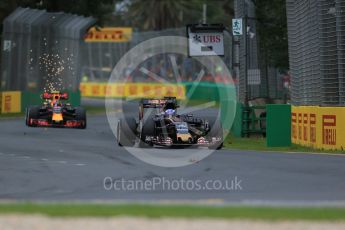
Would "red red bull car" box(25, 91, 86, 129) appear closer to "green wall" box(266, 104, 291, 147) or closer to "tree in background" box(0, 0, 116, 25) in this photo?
"green wall" box(266, 104, 291, 147)

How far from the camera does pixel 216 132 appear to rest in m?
22.1

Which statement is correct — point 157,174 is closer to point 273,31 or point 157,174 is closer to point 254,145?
point 254,145

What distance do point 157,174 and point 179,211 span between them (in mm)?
5582

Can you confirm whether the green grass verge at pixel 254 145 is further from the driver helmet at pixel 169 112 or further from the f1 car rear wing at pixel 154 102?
the f1 car rear wing at pixel 154 102

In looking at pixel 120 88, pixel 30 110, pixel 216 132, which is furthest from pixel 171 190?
pixel 120 88

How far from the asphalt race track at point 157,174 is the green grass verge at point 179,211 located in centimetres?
130

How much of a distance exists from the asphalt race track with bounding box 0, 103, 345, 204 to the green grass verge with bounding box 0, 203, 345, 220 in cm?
130

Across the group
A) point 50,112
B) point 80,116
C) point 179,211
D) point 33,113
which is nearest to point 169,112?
point 50,112

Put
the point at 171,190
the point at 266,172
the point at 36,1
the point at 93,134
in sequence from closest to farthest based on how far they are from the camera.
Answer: the point at 171,190
the point at 266,172
the point at 93,134
the point at 36,1

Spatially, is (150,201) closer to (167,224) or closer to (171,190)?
(171,190)

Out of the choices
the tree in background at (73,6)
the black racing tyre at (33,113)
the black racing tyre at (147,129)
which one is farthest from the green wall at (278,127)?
the tree in background at (73,6)

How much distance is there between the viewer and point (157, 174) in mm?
16047

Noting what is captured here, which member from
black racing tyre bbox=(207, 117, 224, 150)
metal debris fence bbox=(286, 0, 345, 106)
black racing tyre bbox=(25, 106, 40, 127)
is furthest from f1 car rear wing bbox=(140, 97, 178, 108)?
black racing tyre bbox=(25, 106, 40, 127)

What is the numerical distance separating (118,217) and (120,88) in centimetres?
6268
